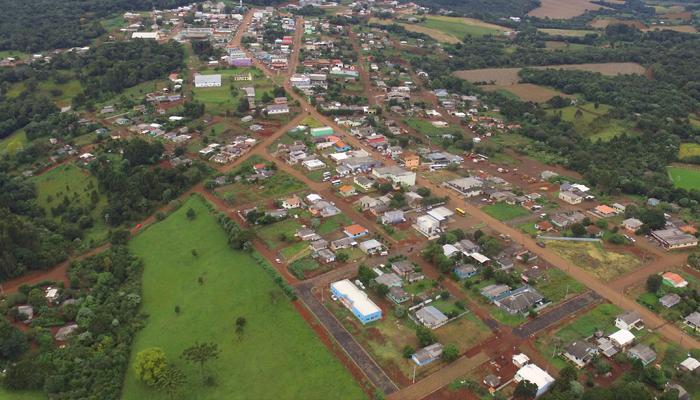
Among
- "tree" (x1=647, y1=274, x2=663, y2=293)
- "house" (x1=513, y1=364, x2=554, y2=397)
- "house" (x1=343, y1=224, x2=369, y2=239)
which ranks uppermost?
"tree" (x1=647, y1=274, x2=663, y2=293)

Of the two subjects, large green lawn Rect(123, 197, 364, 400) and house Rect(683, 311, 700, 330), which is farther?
house Rect(683, 311, 700, 330)

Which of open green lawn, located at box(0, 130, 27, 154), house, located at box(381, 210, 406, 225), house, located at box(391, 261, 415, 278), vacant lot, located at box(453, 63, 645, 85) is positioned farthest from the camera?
vacant lot, located at box(453, 63, 645, 85)

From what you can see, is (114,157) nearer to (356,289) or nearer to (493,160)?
(356,289)

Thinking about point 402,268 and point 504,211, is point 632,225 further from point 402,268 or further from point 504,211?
point 402,268

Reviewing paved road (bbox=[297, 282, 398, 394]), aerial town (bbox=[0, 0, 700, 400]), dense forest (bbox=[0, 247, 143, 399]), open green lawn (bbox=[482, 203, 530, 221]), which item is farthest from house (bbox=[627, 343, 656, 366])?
dense forest (bbox=[0, 247, 143, 399])

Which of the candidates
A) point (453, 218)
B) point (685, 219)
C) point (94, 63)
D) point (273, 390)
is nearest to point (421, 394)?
point (273, 390)

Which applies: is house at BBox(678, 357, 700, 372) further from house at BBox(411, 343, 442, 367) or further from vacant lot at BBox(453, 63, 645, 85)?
vacant lot at BBox(453, 63, 645, 85)

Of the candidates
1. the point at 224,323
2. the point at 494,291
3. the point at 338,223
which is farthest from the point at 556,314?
the point at 224,323
